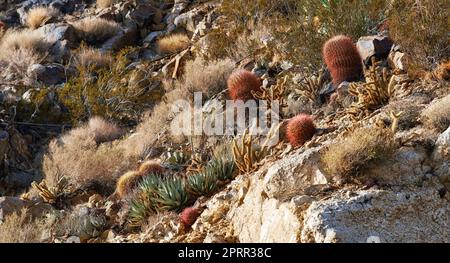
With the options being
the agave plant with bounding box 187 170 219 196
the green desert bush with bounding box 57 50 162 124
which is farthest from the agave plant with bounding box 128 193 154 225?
the green desert bush with bounding box 57 50 162 124

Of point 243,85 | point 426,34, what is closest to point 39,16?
point 243,85

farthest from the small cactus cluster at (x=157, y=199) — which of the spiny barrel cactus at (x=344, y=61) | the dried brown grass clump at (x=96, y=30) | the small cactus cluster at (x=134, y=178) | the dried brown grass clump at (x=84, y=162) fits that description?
the dried brown grass clump at (x=96, y=30)

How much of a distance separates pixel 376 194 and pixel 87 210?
4.58 meters

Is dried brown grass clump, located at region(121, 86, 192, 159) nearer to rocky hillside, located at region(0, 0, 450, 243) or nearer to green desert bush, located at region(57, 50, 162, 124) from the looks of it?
rocky hillside, located at region(0, 0, 450, 243)

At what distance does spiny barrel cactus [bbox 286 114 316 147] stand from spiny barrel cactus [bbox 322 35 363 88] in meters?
2.01

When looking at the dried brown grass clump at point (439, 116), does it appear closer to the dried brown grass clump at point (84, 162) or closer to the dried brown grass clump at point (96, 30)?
the dried brown grass clump at point (84, 162)

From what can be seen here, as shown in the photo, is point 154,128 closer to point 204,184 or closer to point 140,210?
point 140,210

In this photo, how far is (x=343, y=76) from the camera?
966 centimetres

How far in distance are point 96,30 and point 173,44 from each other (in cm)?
271

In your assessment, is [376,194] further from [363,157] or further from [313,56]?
[313,56]

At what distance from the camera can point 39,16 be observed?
19.6 m

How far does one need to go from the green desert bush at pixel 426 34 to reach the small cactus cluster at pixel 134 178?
12.8 ft

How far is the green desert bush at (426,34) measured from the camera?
8.91m
